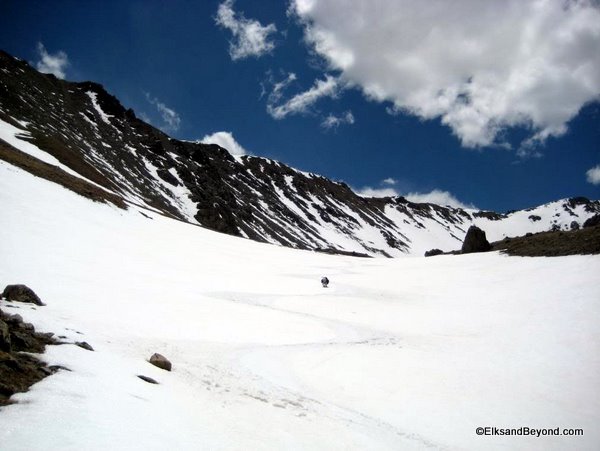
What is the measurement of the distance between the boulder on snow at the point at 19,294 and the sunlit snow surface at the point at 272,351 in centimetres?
48

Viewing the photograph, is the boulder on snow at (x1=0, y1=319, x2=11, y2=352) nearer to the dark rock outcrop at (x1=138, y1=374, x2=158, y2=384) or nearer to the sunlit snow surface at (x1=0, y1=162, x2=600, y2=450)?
the sunlit snow surface at (x1=0, y1=162, x2=600, y2=450)

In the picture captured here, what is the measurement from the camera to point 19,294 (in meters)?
10.3

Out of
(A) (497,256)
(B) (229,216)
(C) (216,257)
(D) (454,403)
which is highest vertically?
(B) (229,216)

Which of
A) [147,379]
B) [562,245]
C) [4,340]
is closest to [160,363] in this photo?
[147,379]

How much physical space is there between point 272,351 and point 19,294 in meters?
7.86

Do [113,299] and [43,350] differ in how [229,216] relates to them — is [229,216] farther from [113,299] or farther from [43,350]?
[43,350]

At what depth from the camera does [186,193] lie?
322 feet

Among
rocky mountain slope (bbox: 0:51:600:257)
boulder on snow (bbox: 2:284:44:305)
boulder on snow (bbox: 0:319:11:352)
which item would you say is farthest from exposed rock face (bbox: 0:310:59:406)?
rocky mountain slope (bbox: 0:51:600:257)

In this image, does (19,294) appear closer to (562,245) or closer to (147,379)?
(147,379)

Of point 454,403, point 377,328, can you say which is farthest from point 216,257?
point 454,403

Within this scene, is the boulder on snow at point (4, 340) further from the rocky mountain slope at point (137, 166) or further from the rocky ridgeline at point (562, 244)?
the rocky ridgeline at point (562, 244)

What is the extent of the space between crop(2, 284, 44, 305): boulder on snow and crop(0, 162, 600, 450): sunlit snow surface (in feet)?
1.57

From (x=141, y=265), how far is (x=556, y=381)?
21280 millimetres

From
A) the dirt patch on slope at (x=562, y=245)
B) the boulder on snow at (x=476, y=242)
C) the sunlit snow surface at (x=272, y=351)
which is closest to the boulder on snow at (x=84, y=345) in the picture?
the sunlit snow surface at (x=272, y=351)
